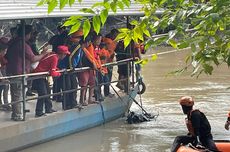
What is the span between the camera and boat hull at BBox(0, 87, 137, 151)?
29.0 feet

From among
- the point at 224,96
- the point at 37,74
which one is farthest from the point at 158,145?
the point at 224,96

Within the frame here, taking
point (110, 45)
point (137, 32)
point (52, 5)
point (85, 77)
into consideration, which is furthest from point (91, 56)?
point (52, 5)

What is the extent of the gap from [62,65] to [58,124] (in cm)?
126

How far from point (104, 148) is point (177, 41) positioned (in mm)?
7067

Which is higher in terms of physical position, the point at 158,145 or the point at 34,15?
the point at 34,15

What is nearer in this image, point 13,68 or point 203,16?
point 203,16

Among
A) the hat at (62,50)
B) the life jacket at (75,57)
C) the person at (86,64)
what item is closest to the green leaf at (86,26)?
the hat at (62,50)

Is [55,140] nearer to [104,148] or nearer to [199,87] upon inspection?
[104,148]

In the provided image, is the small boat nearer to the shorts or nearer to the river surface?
the river surface

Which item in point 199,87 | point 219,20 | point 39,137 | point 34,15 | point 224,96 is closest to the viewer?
point 219,20

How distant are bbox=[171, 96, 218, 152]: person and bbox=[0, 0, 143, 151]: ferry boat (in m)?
1.67

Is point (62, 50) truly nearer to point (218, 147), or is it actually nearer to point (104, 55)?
point (104, 55)

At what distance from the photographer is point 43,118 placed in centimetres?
962

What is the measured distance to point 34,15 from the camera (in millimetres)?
8812
